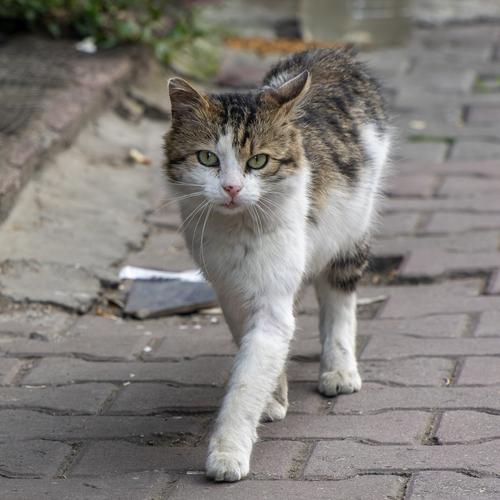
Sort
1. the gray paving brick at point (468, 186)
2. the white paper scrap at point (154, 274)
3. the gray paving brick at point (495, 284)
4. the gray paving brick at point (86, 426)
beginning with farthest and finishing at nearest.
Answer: the gray paving brick at point (468, 186)
the white paper scrap at point (154, 274)
the gray paving brick at point (495, 284)
the gray paving brick at point (86, 426)

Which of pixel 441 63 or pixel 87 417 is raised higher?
pixel 87 417

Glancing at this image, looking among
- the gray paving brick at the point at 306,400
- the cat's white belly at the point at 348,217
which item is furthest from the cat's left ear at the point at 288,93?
the gray paving brick at the point at 306,400

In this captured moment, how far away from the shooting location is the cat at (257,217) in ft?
11.7

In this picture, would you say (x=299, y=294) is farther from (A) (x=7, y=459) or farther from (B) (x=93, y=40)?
(B) (x=93, y=40)

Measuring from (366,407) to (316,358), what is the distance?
0.60m

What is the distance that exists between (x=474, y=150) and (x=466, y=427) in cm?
345

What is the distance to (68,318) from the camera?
16.2ft

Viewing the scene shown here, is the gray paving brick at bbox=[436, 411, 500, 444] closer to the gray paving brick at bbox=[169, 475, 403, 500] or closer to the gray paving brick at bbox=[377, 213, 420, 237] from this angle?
the gray paving brick at bbox=[169, 475, 403, 500]

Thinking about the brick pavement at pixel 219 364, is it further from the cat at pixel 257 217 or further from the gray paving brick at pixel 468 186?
the cat at pixel 257 217

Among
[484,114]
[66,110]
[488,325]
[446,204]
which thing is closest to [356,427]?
[488,325]

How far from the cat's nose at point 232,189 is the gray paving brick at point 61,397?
1062 mm

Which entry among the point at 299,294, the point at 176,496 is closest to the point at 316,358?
the point at 299,294

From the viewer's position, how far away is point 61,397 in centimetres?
418

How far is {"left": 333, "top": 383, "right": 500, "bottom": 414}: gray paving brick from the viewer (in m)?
3.90
